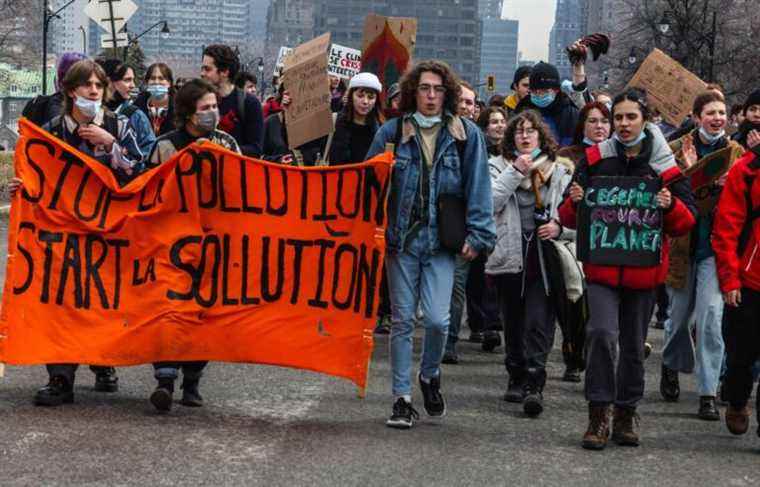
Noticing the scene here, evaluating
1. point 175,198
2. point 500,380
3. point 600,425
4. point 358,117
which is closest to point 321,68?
point 358,117

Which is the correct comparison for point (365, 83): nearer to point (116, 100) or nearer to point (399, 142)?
point (116, 100)

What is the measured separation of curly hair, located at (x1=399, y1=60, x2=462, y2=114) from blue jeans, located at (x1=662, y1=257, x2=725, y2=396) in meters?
1.84

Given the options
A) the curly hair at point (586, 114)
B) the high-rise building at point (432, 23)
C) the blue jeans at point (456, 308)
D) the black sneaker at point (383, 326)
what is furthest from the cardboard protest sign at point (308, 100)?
the high-rise building at point (432, 23)

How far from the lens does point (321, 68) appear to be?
11.5 meters

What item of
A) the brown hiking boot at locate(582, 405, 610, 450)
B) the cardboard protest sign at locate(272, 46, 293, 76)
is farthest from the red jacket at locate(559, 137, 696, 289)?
the cardboard protest sign at locate(272, 46, 293, 76)

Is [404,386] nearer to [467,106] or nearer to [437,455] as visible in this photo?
[437,455]

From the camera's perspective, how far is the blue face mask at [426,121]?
707cm

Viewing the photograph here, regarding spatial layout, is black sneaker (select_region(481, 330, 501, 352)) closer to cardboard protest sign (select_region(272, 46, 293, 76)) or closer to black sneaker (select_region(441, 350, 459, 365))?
black sneaker (select_region(441, 350, 459, 365))

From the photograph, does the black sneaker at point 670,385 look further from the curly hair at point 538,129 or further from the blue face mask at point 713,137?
the curly hair at point 538,129

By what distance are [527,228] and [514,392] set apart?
0.96m

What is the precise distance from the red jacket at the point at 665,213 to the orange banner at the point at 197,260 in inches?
44.7

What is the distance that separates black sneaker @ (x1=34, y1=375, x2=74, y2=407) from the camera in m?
7.07

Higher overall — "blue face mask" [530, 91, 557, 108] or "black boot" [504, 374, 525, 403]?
"blue face mask" [530, 91, 557, 108]

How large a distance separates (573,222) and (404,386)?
1.20 metres
